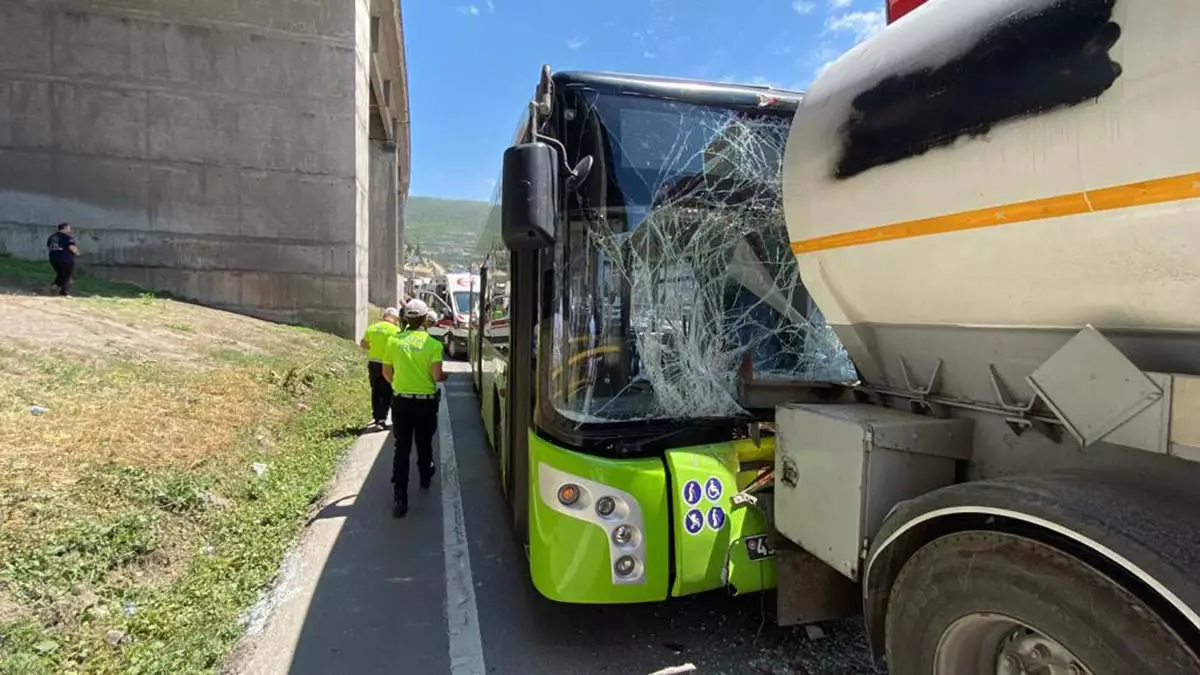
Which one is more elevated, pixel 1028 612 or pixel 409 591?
pixel 1028 612

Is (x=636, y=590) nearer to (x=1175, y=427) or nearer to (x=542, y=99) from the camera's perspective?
(x=1175, y=427)

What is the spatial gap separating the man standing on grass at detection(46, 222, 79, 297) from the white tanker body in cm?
1511

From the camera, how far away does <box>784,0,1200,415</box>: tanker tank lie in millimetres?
1435

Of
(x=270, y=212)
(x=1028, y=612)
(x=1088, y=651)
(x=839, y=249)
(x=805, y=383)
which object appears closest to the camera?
(x=1088, y=651)

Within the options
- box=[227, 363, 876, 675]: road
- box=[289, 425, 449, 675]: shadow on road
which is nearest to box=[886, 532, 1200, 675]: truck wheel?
box=[227, 363, 876, 675]: road

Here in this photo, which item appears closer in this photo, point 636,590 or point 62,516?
point 636,590

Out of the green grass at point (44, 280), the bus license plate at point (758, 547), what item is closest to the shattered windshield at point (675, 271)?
the bus license plate at point (758, 547)

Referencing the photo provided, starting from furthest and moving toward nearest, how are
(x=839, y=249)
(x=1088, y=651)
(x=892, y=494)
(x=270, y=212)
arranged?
1. (x=270, y=212)
2. (x=839, y=249)
3. (x=892, y=494)
4. (x=1088, y=651)

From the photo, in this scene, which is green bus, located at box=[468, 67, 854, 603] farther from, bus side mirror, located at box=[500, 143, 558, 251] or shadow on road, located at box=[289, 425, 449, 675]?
shadow on road, located at box=[289, 425, 449, 675]

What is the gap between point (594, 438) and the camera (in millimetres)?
2969

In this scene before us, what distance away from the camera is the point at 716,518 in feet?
9.55

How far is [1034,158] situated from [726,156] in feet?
5.87

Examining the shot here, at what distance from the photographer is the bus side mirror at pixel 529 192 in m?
2.75

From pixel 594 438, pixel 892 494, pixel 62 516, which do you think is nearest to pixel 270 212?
pixel 62 516
